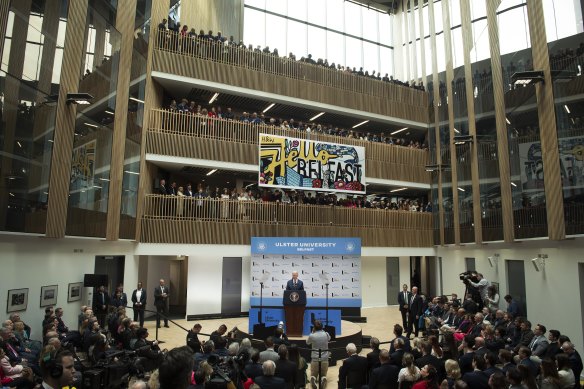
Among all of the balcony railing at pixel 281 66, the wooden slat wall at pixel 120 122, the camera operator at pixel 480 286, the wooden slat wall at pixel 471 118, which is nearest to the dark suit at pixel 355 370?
the camera operator at pixel 480 286

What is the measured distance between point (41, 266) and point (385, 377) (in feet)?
32.9

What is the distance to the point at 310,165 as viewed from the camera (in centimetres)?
2211

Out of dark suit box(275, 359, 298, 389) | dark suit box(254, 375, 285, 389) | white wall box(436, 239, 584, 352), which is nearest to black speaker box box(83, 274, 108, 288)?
dark suit box(275, 359, 298, 389)

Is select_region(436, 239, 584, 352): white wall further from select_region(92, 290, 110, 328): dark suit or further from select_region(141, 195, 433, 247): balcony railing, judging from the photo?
select_region(92, 290, 110, 328): dark suit

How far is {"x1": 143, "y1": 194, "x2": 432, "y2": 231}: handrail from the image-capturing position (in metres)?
18.9

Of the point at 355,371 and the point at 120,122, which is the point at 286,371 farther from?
the point at 120,122

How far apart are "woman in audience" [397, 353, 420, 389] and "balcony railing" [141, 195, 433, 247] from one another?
1309cm

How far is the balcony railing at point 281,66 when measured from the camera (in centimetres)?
1992

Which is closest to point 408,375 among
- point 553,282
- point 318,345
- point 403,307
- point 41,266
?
point 318,345

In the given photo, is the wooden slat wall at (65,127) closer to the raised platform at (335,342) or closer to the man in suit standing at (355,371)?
the raised platform at (335,342)

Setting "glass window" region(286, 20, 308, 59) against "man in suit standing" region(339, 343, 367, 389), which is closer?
"man in suit standing" region(339, 343, 367, 389)

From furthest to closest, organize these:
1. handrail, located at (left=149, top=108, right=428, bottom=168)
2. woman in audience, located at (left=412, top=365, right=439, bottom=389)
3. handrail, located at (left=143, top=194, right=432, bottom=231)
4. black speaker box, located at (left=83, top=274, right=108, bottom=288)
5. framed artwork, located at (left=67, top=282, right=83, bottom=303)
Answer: handrail, located at (left=149, top=108, right=428, bottom=168)
handrail, located at (left=143, top=194, right=432, bottom=231)
black speaker box, located at (left=83, top=274, right=108, bottom=288)
framed artwork, located at (left=67, top=282, right=83, bottom=303)
woman in audience, located at (left=412, top=365, right=439, bottom=389)

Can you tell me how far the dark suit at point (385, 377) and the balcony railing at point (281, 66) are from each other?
54.1ft

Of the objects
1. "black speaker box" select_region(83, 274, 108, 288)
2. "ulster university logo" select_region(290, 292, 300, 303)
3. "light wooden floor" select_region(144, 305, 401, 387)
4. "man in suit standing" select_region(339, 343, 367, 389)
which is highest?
"black speaker box" select_region(83, 274, 108, 288)
